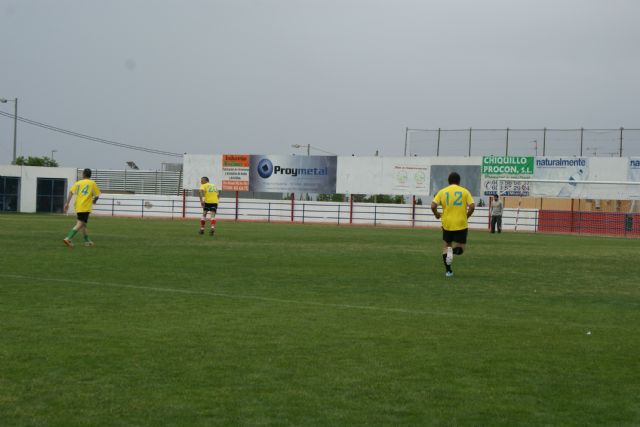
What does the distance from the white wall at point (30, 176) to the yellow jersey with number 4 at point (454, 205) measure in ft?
166

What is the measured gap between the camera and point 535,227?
169 ft

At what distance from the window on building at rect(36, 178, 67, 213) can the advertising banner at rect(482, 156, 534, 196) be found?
97.8ft

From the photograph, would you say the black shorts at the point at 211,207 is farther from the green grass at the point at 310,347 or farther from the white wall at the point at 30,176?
the white wall at the point at 30,176

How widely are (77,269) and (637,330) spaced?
31.2ft

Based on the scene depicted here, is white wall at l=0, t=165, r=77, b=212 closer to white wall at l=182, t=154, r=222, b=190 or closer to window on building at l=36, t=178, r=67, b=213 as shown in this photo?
window on building at l=36, t=178, r=67, b=213

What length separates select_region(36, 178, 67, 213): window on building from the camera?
6309 cm

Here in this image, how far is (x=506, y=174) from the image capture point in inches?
2122

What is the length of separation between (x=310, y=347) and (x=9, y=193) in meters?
58.4

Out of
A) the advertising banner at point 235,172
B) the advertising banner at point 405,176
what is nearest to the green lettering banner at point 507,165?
the advertising banner at point 405,176

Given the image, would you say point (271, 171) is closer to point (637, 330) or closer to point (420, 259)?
point (420, 259)

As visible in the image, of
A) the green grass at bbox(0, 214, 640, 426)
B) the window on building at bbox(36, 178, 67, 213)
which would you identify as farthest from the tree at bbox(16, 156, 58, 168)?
the green grass at bbox(0, 214, 640, 426)

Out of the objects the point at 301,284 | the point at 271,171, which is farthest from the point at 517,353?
the point at 271,171

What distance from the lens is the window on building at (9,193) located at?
62.1 metres

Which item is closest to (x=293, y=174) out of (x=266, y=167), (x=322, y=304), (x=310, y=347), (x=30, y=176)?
(x=266, y=167)
